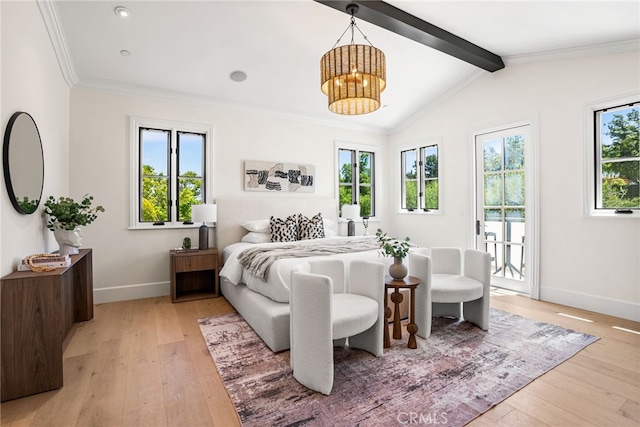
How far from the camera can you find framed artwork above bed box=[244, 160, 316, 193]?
4.77 meters

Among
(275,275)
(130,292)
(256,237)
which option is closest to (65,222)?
(130,292)

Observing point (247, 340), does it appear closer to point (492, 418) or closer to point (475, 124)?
point (492, 418)

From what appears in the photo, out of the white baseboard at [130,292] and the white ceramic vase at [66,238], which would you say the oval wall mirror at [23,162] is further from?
the white baseboard at [130,292]

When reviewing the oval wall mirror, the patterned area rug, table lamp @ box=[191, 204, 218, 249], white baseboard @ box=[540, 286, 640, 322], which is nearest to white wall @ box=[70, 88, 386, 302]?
table lamp @ box=[191, 204, 218, 249]

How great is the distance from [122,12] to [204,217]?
2.26 m

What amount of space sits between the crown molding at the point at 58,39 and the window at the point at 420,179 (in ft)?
16.6

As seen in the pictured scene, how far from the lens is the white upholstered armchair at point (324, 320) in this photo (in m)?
1.91

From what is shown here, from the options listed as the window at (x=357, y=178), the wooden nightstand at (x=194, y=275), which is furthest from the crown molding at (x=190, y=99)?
the wooden nightstand at (x=194, y=275)

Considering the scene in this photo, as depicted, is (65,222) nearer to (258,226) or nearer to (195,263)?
(195,263)

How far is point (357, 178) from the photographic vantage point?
233 inches

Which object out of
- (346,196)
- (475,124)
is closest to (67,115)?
(346,196)

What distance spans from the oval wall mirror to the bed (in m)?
1.81

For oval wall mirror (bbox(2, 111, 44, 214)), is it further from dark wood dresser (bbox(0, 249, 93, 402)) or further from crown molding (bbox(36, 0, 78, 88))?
crown molding (bbox(36, 0, 78, 88))

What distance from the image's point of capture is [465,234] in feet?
15.4
